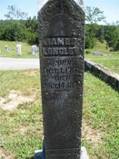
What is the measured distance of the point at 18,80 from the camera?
36.9 ft

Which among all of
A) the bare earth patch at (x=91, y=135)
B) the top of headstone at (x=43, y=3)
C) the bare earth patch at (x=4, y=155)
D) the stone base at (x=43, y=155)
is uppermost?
the top of headstone at (x=43, y=3)

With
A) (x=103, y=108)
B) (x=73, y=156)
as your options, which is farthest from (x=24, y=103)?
(x=73, y=156)

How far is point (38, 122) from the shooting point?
698cm

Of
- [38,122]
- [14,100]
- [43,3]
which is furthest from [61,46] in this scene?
[14,100]

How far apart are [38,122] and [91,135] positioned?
116 cm

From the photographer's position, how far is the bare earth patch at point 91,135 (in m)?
6.06

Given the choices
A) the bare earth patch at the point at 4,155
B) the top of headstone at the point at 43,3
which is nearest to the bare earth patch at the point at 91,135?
the bare earth patch at the point at 4,155

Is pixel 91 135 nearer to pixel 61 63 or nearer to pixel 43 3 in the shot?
pixel 61 63

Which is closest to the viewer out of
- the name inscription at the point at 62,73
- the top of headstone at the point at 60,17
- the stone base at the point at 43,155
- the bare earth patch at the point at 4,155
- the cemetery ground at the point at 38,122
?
the top of headstone at the point at 60,17

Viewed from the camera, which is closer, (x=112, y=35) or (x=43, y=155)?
(x=43, y=155)

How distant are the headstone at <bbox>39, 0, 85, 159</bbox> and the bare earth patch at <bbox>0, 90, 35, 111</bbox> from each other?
339 cm

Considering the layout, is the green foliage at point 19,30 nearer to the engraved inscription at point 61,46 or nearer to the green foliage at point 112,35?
the green foliage at point 112,35

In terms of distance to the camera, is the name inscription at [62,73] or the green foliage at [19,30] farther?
the green foliage at [19,30]

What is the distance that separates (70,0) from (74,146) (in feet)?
6.19
